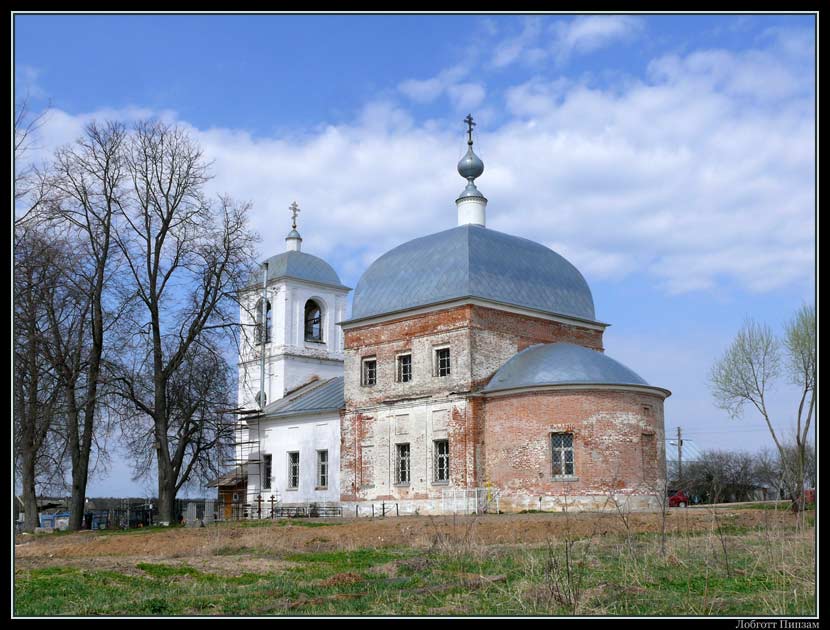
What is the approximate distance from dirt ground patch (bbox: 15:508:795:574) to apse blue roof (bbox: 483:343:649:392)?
665 cm

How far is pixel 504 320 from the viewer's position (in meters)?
30.9

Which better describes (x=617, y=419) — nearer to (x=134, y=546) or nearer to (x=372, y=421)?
(x=372, y=421)

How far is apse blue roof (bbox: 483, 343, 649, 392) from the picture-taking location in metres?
28.2

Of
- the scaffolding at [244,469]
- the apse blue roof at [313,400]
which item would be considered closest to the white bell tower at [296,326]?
the apse blue roof at [313,400]

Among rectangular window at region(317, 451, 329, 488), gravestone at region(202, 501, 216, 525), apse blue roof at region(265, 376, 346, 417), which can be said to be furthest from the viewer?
apse blue roof at region(265, 376, 346, 417)

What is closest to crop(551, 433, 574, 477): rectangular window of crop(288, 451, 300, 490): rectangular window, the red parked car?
crop(288, 451, 300, 490): rectangular window

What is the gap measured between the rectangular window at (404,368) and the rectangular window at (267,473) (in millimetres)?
8473

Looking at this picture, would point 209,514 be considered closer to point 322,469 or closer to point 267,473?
point 322,469

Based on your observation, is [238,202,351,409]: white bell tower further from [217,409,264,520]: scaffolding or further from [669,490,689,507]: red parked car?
[669,490,689,507]: red parked car

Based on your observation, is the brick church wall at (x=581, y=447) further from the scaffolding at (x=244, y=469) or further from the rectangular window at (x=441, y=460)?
the scaffolding at (x=244, y=469)

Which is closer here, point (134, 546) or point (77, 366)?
point (134, 546)

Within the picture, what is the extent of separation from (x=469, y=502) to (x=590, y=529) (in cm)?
1099
